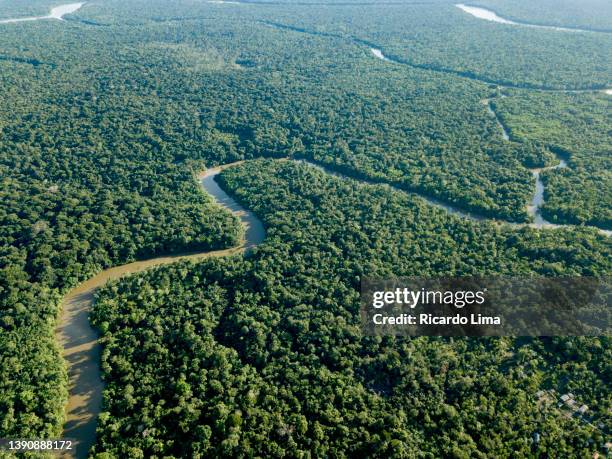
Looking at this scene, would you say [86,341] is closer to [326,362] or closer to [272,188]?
[326,362]

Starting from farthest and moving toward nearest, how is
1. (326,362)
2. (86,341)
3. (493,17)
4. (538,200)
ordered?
(493,17)
(538,200)
(86,341)
(326,362)

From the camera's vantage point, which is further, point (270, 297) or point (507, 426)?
point (270, 297)

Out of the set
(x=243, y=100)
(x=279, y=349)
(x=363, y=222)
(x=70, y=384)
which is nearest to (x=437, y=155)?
(x=363, y=222)

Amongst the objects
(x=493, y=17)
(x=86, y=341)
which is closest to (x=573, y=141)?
(x=86, y=341)

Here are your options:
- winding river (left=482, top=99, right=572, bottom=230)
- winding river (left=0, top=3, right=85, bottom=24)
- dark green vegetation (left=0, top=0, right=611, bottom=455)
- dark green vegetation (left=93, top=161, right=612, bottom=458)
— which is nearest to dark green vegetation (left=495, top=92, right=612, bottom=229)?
dark green vegetation (left=0, top=0, right=611, bottom=455)

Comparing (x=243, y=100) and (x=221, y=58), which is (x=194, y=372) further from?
(x=221, y=58)

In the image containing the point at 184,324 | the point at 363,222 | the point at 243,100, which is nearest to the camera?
the point at 184,324

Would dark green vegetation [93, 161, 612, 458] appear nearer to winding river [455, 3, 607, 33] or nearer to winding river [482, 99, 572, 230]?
winding river [482, 99, 572, 230]

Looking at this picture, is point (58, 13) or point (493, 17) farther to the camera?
point (493, 17)
